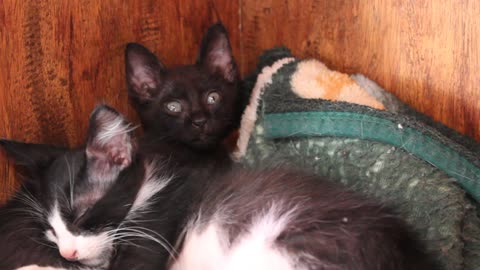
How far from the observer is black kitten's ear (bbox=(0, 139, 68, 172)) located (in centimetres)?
163

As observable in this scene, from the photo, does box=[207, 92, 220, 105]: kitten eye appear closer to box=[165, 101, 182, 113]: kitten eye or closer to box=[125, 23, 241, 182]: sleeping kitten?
box=[125, 23, 241, 182]: sleeping kitten

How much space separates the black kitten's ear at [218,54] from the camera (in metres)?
2.29

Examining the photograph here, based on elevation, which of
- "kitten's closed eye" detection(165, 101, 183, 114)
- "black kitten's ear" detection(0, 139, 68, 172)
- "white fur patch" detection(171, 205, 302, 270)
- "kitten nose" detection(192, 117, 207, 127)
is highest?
"black kitten's ear" detection(0, 139, 68, 172)

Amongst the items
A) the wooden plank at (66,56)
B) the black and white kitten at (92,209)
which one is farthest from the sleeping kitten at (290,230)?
the wooden plank at (66,56)

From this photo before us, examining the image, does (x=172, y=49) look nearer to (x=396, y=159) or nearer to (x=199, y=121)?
(x=199, y=121)

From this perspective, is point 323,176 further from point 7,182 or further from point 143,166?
point 7,182

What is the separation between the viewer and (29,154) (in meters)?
1.65

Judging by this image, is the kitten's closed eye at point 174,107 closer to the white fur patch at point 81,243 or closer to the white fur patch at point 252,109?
the white fur patch at point 252,109

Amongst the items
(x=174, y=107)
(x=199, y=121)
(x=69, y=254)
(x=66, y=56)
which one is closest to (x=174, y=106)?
(x=174, y=107)

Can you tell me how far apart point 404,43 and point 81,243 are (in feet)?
4.32

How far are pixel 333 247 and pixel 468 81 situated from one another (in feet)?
2.84

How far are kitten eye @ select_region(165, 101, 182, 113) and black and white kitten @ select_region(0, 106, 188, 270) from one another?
20.6 inches

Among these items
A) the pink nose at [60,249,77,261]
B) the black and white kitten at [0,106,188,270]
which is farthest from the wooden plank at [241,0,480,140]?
the pink nose at [60,249,77,261]

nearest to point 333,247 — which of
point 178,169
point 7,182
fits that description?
point 178,169
